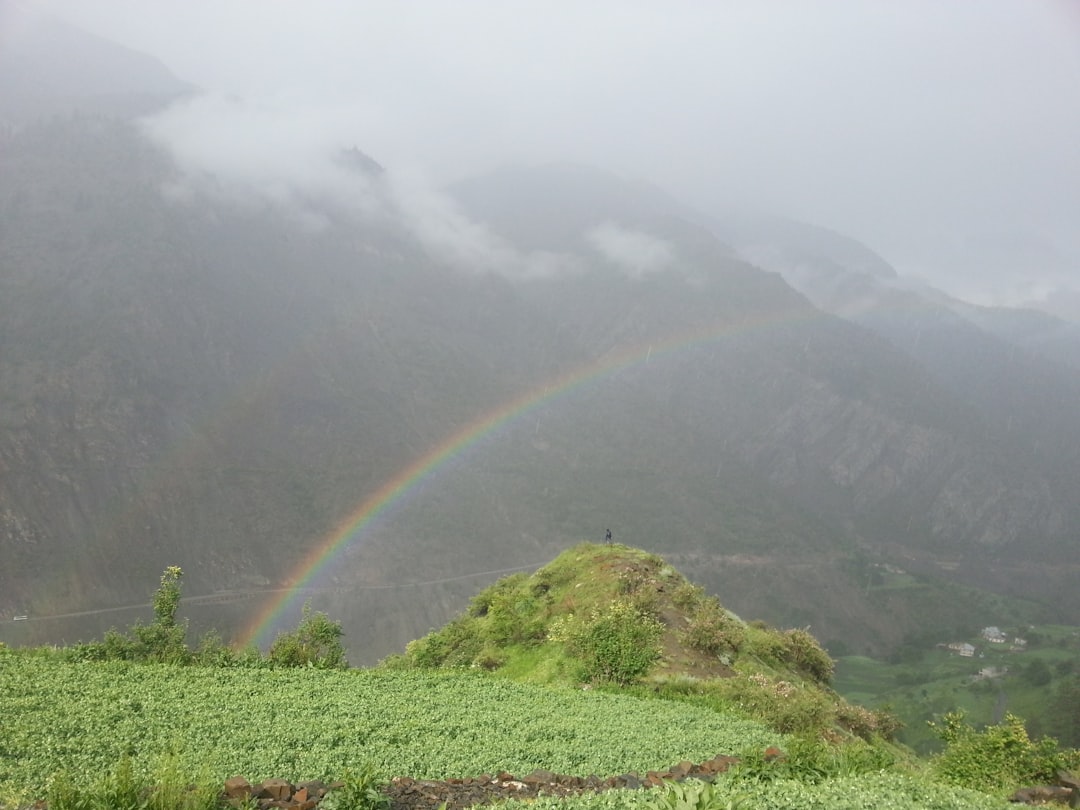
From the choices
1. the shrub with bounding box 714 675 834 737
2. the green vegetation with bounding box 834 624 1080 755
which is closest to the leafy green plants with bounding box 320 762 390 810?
the shrub with bounding box 714 675 834 737

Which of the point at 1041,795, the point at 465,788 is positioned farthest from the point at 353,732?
the point at 1041,795

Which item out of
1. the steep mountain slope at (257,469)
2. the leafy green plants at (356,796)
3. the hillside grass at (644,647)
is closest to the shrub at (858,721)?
the hillside grass at (644,647)

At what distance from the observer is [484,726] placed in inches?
523

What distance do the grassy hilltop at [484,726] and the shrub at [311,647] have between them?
3.1 inches

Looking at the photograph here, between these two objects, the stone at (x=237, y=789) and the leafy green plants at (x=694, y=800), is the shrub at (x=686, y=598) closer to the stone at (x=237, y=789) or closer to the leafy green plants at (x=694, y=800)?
the leafy green plants at (x=694, y=800)

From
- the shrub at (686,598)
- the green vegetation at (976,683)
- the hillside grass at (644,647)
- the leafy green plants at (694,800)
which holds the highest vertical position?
the leafy green plants at (694,800)

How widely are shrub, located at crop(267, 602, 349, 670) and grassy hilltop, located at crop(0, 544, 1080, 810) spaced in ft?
0.26

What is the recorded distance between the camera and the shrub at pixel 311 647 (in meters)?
18.0

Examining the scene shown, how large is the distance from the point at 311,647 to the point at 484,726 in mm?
7951

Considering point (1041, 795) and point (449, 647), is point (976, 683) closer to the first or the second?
point (449, 647)

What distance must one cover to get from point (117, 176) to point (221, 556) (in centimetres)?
13221

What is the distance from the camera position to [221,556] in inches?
4422

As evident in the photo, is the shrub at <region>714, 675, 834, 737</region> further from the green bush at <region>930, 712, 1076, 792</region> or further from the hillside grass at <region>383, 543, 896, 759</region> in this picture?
the green bush at <region>930, 712, 1076, 792</region>

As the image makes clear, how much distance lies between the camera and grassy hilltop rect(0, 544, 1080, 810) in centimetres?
871
